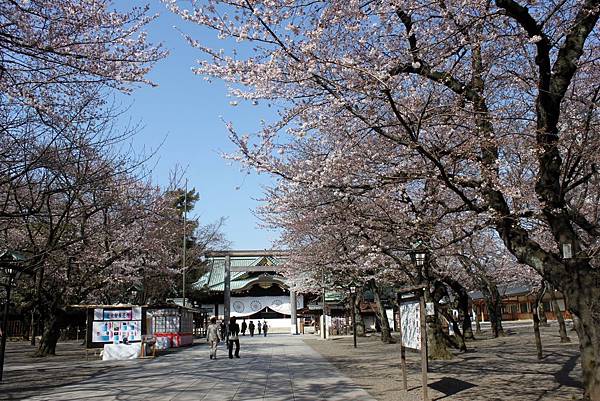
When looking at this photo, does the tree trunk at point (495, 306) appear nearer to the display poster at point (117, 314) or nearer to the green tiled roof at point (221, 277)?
the display poster at point (117, 314)

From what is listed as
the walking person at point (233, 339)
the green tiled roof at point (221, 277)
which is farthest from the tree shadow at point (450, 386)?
the green tiled roof at point (221, 277)

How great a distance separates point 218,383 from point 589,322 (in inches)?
349

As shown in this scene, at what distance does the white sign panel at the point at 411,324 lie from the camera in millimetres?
10531

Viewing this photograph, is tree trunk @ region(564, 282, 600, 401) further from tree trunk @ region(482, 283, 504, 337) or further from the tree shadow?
tree trunk @ region(482, 283, 504, 337)

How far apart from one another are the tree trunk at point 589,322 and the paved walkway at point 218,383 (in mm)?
4037

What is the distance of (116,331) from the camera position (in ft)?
74.6

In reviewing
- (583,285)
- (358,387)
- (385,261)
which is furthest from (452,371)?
(583,285)

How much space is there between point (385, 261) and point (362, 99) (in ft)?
36.3

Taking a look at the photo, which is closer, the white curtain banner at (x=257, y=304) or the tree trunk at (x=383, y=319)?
the tree trunk at (x=383, y=319)

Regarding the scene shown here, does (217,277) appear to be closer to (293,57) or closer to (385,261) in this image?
(385,261)

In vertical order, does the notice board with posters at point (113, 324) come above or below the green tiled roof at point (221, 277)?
below

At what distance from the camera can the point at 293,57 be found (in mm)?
8031

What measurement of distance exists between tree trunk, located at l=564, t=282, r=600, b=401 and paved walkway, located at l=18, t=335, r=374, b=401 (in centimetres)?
404

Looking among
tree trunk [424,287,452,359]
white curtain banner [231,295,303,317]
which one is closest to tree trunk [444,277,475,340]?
tree trunk [424,287,452,359]
